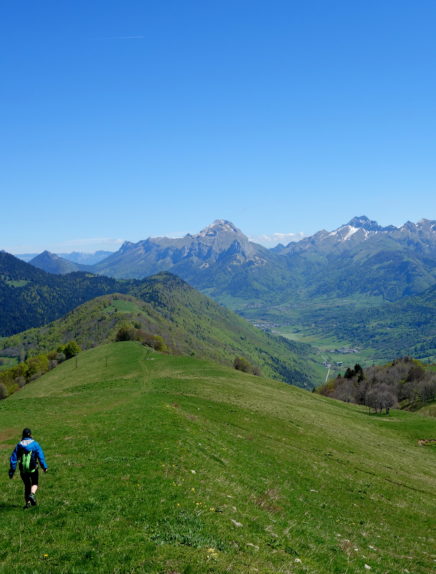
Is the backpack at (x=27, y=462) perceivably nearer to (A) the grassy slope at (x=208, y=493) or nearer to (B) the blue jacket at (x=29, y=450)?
(B) the blue jacket at (x=29, y=450)

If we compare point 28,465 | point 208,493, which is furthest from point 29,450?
point 208,493

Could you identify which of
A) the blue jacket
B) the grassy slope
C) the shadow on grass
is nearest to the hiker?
the blue jacket

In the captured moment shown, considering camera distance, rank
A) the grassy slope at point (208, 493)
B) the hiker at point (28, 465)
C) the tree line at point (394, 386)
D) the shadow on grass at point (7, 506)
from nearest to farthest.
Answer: the grassy slope at point (208, 493)
the shadow on grass at point (7, 506)
the hiker at point (28, 465)
the tree line at point (394, 386)

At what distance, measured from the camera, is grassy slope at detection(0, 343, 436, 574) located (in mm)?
13914

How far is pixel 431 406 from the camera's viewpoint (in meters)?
116

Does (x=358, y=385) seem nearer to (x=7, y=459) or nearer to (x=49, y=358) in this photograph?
(x=49, y=358)

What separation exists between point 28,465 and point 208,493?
9.45m

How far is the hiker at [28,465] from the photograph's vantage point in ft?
61.0

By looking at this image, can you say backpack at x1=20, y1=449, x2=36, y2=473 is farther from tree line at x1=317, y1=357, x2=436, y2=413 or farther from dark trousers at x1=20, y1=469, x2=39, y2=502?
tree line at x1=317, y1=357, x2=436, y2=413

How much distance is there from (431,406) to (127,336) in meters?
126

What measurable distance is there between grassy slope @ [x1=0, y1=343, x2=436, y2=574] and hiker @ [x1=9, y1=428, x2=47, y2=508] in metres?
0.73

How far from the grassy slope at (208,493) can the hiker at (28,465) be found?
28.6 inches

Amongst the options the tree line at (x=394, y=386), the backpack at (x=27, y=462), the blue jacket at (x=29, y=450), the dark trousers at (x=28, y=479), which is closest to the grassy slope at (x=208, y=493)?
the dark trousers at (x=28, y=479)

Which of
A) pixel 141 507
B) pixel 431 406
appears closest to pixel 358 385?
pixel 431 406
